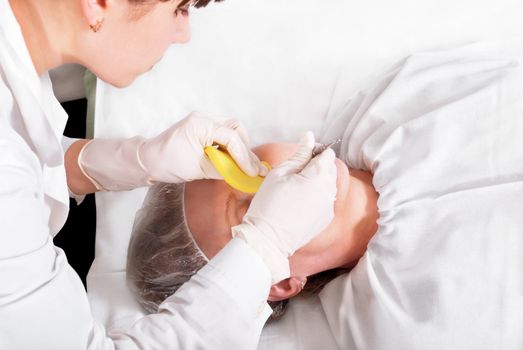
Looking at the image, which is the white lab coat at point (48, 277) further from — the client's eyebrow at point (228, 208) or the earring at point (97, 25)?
the client's eyebrow at point (228, 208)

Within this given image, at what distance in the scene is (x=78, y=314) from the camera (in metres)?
1.02

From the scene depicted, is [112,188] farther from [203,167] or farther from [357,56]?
[357,56]

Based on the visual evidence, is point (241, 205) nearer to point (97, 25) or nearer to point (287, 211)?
point (287, 211)

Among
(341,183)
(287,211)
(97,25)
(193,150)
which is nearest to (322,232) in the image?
(341,183)

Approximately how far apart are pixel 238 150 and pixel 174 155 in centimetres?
16

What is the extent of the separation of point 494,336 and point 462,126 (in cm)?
49

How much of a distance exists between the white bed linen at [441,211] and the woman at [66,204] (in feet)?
0.73

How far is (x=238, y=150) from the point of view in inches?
55.3

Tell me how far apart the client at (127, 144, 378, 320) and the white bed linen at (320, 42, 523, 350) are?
0.06m

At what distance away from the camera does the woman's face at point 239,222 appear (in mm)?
1438

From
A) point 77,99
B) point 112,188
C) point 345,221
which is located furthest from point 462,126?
point 77,99

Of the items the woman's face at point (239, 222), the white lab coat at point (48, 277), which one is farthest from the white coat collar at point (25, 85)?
the woman's face at point (239, 222)

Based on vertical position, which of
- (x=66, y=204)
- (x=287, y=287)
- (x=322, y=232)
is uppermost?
(x=66, y=204)

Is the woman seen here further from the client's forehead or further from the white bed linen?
the white bed linen
